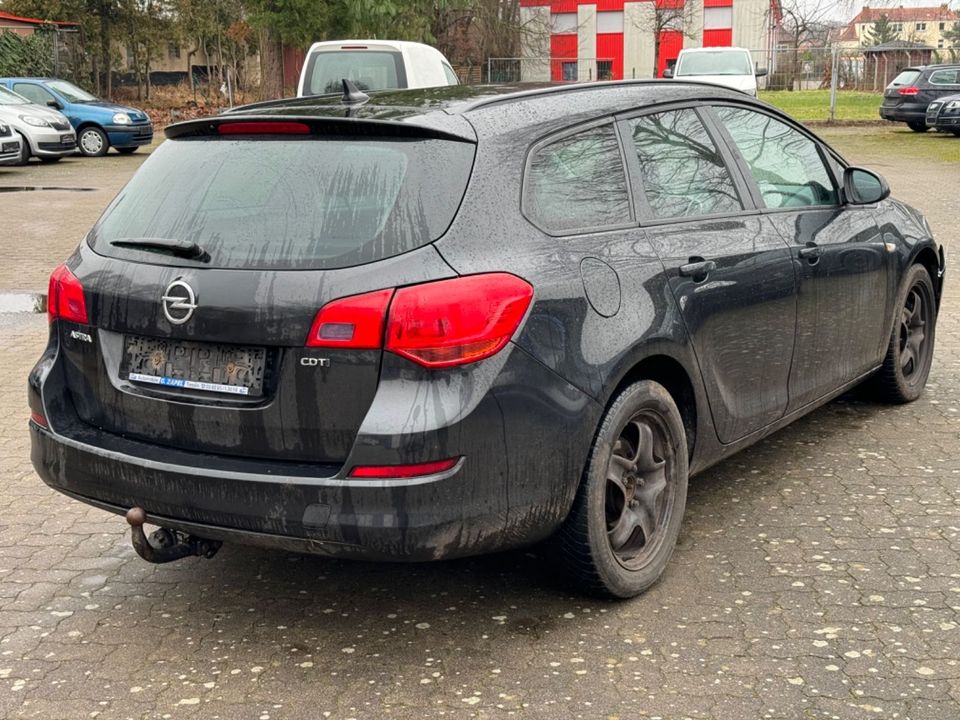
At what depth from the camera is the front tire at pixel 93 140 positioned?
1060 inches

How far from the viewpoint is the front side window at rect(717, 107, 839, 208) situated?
200 inches

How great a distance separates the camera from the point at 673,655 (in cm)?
373

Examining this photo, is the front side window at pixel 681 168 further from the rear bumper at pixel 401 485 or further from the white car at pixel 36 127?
the white car at pixel 36 127

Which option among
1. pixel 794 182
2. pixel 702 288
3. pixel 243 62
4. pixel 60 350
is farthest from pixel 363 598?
pixel 243 62

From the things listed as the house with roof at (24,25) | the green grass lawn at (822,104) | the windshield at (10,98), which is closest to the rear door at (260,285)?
the windshield at (10,98)

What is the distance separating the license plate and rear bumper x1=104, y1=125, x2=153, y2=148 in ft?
79.9

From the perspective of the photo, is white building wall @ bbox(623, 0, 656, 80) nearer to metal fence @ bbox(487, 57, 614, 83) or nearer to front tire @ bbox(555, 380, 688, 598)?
metal fence @ bbox(487, 57, 614, 83)

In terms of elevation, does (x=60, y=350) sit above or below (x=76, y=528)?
above

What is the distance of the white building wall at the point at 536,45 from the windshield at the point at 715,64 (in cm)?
→ 2970

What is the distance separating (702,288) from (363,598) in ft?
5.05

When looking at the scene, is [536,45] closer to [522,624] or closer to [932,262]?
[932,262]

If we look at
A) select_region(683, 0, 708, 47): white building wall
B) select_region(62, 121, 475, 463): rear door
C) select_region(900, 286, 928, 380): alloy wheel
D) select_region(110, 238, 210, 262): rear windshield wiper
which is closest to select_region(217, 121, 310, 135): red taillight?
select_region(62, 121, 475, 463): rear door

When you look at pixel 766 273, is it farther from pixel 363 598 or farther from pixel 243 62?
pixel 243 62

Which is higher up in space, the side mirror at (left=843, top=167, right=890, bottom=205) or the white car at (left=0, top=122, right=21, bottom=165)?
the side mirror at (left=843, top=167, right=890, bottom=205)
